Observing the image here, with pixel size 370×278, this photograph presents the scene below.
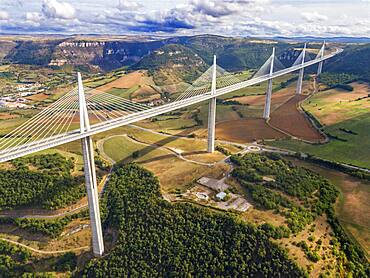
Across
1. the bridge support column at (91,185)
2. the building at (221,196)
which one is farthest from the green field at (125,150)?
the bridge support column at (91,185)

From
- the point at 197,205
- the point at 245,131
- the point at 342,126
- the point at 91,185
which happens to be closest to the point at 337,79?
the point at 342,126

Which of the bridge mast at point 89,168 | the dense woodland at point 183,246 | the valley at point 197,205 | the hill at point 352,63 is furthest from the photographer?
the hill at point 352,63

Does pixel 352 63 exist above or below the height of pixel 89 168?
above

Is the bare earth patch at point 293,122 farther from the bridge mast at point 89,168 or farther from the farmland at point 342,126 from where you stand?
the bridge mast at point 89,168

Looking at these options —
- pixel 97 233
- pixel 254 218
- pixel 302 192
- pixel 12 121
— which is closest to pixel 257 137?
pixel 302 192

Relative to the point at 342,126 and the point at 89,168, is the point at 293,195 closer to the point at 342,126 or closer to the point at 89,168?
the point at 89,168

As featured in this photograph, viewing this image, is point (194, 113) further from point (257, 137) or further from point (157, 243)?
point (157, 243)
